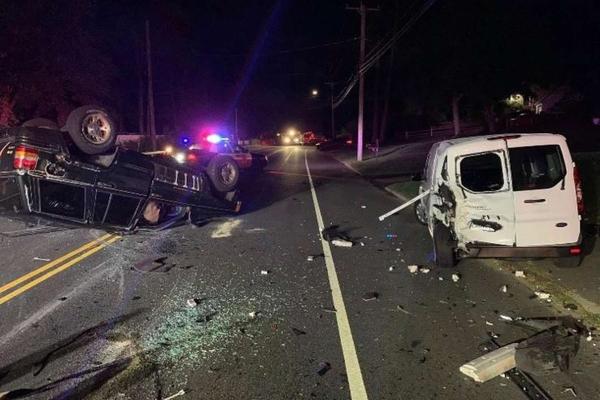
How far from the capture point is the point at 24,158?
22.9ft

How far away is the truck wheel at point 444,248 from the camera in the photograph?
7.03 m

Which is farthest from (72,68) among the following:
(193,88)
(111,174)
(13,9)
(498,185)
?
(193,88)

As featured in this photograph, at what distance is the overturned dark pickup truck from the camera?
7.06m

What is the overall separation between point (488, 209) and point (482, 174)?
5.15 feet

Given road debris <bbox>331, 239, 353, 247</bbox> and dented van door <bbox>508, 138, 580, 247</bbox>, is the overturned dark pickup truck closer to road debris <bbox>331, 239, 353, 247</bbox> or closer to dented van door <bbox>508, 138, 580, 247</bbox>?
road debris <bbox>331, 239, 353, 247</bbox>

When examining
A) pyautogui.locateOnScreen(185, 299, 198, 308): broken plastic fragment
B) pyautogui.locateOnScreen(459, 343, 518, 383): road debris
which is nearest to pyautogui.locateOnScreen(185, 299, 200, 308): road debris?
pyautogui.locateOnScreen(185, 299, 198, 308): broken plastic fragment

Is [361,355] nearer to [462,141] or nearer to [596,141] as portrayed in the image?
[462,141]

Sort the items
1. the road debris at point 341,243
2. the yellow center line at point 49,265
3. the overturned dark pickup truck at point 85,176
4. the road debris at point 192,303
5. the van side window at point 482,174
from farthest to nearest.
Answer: the road debris at point 341,243
the overturned dark pickup truck at point 85,176
the van side window at point 482,174
the yellow center line at point 49,265
the road debris at point 192,303

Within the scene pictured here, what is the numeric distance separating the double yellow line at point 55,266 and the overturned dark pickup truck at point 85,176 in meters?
0.66

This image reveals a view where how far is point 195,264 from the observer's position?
776 cm

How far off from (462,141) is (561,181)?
139 centimetres

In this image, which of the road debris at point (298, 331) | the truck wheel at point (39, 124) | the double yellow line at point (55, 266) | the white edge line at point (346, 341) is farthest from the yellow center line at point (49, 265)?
the white edge line at point (346, 341)

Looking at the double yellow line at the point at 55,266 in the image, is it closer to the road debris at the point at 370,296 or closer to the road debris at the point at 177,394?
the road debris at the point at 177,394

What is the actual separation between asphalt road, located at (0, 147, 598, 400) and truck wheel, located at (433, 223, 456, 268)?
18 cm
